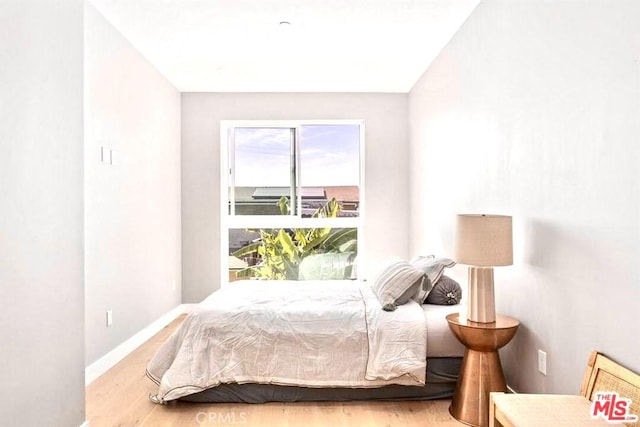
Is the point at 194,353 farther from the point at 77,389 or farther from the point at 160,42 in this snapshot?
the point at 160,42

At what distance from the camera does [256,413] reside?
2.91 metres

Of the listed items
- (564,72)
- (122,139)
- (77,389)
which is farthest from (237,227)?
(564,72)

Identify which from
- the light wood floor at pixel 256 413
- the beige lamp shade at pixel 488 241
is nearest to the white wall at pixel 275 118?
the light wood floor at pixel 256 413

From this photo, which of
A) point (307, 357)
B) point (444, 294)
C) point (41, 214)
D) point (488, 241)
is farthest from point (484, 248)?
point (41, 214)

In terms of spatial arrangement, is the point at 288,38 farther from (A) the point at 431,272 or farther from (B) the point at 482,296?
→ (B) the point at 482,296

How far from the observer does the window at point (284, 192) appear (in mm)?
5902

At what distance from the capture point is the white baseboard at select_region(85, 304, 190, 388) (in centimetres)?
342

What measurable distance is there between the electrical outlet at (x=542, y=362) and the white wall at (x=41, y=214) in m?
2.36

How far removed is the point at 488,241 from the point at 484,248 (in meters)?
0.04

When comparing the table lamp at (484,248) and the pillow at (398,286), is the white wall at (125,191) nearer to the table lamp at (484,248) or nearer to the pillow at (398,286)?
the pillow at (398,286)

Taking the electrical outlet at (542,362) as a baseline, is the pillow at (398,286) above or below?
above

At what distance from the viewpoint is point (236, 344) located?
9.91 ft

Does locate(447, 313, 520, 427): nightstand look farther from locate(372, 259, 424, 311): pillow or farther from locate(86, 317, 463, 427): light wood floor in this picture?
locate(372, 259, 424, 311): pillow

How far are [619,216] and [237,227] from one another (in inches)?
178
